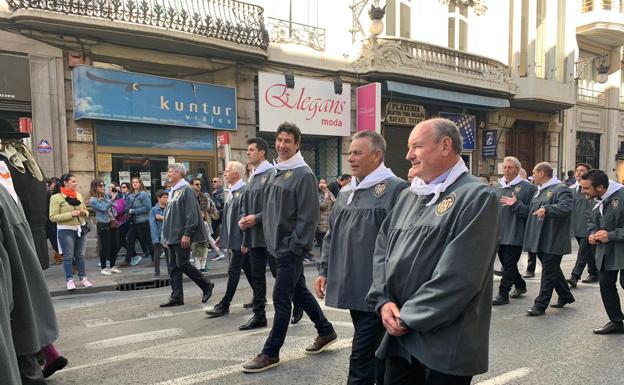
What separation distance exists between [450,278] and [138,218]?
8.65 metres

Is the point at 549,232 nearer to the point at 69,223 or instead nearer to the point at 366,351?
the point at 366,351

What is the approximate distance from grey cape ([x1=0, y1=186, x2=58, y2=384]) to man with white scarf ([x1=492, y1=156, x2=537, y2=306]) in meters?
5.34

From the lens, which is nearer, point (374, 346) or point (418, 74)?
point (374, 346)

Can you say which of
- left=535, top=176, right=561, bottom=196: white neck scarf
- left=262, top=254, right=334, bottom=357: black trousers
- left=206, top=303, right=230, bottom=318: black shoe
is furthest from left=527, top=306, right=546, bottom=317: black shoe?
left=206, top=303, right=230, bottom=318: black shoe

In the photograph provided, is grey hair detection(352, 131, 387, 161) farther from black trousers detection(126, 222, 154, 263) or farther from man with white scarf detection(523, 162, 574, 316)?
black trousers detection(126, 222, 154, 263)

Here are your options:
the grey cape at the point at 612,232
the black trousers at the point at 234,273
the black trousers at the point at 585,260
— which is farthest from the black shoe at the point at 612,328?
the black trousers at the point at 234,273

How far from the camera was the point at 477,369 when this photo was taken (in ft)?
6.77

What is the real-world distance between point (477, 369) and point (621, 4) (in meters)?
26.4

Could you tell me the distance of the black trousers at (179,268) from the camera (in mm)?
6254

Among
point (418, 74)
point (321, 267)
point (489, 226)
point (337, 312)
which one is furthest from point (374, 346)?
point (418, 74)

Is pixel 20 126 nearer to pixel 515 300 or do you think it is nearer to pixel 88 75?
pixel 88 75

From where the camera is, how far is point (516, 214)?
6.34 meters

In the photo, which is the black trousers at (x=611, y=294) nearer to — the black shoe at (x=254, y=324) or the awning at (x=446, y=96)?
the black shoe at (x=254, y=324)

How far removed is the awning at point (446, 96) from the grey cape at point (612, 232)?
10447 mm
